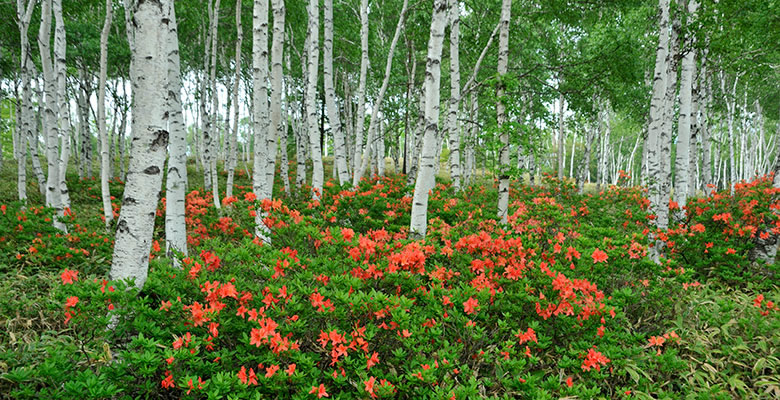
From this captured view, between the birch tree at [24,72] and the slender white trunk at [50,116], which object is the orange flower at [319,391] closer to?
the slender white trunk at [50,116]

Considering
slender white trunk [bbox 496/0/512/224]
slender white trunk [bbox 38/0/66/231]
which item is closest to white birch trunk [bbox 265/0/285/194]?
slender white trunk [bbox 38/0/66/231]

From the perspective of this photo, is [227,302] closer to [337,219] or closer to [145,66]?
[145,66]

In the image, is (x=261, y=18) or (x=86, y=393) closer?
(x=86, y=393)

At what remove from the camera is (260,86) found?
5.73m

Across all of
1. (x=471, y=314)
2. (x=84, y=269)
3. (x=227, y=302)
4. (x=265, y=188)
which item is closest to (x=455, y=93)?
(x=265, y=188)

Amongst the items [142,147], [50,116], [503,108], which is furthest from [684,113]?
[50,116]

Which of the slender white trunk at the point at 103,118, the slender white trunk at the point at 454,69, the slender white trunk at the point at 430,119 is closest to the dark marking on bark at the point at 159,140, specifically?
the slender white trunk at the point at 430,119

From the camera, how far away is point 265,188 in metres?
5.66

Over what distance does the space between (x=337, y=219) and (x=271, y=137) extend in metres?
1.81

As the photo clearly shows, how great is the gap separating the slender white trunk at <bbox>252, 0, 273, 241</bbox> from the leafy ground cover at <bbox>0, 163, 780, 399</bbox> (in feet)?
3.36

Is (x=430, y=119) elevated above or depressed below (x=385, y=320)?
above

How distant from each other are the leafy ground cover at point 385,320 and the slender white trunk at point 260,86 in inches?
40.3

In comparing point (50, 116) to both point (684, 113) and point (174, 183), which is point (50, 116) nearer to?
point (174, 183)

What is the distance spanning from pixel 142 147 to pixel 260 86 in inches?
132
